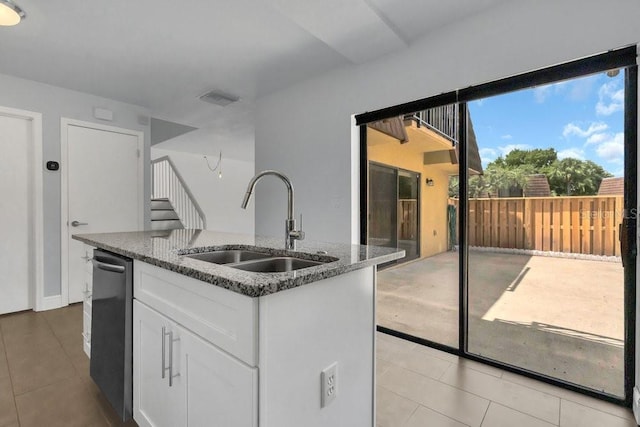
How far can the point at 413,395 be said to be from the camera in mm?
1868

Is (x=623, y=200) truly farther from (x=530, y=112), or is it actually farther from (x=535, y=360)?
(x=535, y=360)

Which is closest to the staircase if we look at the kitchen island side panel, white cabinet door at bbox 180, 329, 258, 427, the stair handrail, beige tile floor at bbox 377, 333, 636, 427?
the stair handrail

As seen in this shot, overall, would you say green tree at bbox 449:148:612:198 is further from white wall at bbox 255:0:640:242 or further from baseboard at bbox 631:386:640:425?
baseboard at bbox 631:386:640:425

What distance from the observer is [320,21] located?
6.86 ft

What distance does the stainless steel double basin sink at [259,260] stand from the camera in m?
1.43

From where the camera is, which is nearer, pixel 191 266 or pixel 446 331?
pixel 191 266

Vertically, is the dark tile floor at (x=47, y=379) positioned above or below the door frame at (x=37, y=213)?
below

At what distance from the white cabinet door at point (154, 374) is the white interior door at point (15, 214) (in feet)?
9.65

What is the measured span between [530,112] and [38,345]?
13.2 ft

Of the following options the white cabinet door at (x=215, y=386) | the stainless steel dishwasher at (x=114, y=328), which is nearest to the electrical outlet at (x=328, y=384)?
the white cabinet door at (x=215, y=386)

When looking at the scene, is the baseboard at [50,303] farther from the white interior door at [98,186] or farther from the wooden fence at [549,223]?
the wooden fence at [549,223]

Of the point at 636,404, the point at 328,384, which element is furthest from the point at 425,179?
the point at 328,384

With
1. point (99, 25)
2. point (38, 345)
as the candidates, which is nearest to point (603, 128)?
point (99, 25)

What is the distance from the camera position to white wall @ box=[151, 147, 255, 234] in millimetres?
7992
